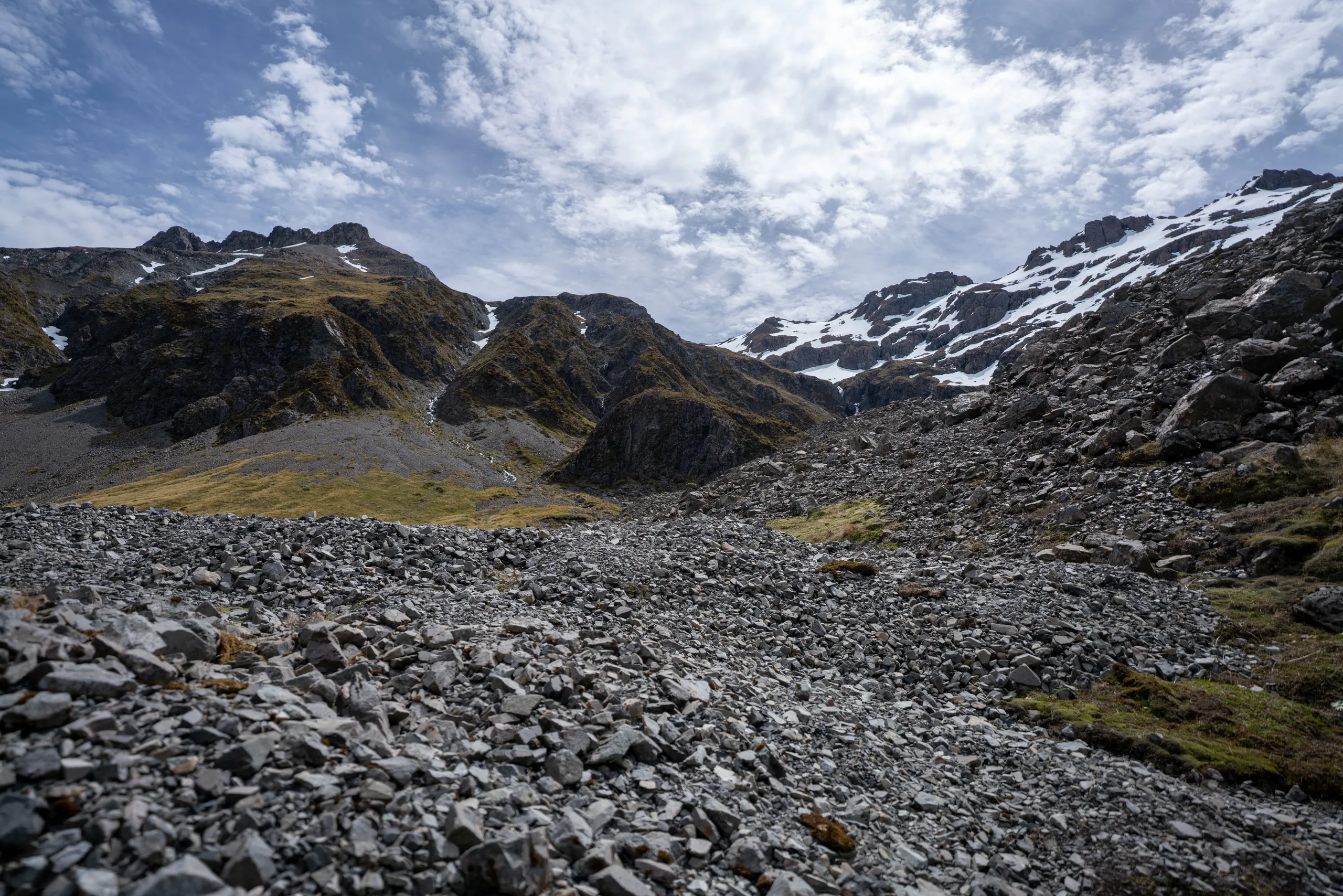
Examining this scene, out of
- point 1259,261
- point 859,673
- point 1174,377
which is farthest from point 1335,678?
point 1259,261

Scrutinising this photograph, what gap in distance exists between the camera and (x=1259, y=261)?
44.4 m

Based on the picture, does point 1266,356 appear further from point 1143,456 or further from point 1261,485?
point 1261,485

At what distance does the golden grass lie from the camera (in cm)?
9031

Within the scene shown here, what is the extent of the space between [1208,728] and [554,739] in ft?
46.9

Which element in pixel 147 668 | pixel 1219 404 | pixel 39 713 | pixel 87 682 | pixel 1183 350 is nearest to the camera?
pixel 39 713

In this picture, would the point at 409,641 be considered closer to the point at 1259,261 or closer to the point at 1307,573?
the point at 1307,573

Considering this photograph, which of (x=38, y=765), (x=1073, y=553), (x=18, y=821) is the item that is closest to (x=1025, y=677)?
(x=1073, y=553)

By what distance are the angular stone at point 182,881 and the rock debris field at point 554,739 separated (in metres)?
0.02

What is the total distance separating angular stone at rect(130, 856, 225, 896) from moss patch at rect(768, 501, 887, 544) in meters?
29.4

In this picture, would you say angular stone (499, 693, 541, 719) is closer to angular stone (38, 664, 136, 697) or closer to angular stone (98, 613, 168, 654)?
angular stone (38, 664, 136, 697)

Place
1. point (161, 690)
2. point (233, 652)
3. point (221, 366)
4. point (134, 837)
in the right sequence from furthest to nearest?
point (221, 366), point (233, 652), point (161, 690), point (134, 837)

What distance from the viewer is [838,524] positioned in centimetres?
3716

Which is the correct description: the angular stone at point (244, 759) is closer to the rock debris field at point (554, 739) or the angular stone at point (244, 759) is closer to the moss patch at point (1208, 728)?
the rock debris field at point (554, 739)

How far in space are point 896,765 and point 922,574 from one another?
42.9ft
